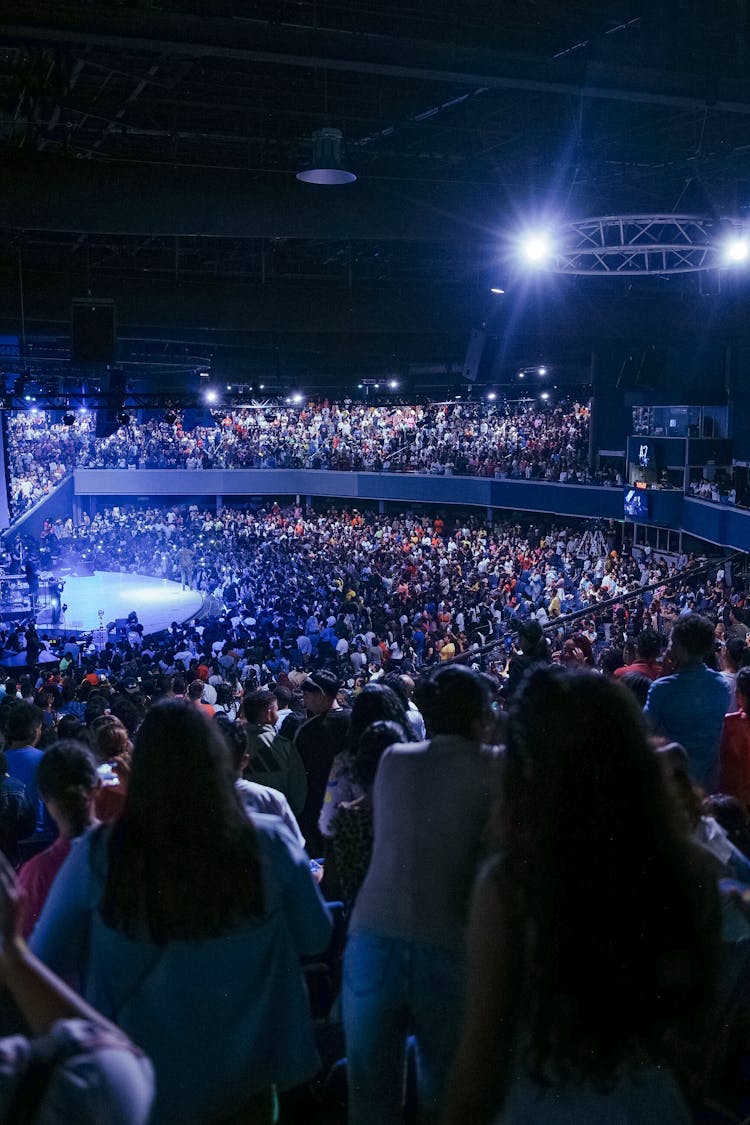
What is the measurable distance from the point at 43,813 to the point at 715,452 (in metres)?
20.5

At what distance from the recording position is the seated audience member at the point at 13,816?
449 cm

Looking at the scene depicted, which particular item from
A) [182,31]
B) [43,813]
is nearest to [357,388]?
[182,31]

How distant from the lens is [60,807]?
275cm

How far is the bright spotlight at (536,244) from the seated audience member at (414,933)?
10245mm

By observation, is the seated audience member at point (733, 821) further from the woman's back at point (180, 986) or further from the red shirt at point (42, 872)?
the red shirt at point (42, 872)

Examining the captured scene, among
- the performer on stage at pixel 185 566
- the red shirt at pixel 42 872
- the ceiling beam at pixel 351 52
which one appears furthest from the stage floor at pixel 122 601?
the red shirt at pixel 42 872

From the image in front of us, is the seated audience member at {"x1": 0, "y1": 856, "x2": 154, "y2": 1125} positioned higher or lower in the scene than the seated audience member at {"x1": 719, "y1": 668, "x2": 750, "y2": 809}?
higher

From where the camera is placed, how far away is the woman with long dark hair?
6.61 ft

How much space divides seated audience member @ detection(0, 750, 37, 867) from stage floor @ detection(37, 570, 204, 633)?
60.2ft

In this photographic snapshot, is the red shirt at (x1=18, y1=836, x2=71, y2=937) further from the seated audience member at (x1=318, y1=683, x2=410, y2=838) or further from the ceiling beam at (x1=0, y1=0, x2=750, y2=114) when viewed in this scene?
the ceiling beam at (x1=0, y1=0, x2=750, y2=114)

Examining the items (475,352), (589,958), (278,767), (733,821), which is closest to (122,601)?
(475,352)

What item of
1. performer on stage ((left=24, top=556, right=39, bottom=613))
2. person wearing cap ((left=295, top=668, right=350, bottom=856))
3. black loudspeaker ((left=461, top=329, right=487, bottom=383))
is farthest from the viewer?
performer on stage ((left=24, top=556, right=39, bottom=613))

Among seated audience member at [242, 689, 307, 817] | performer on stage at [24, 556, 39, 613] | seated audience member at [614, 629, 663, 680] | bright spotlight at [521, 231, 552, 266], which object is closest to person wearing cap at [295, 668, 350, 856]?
seated audience member at [242, 689, 307, 817]

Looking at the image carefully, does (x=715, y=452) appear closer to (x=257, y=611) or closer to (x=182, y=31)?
(x=257, y=611)
